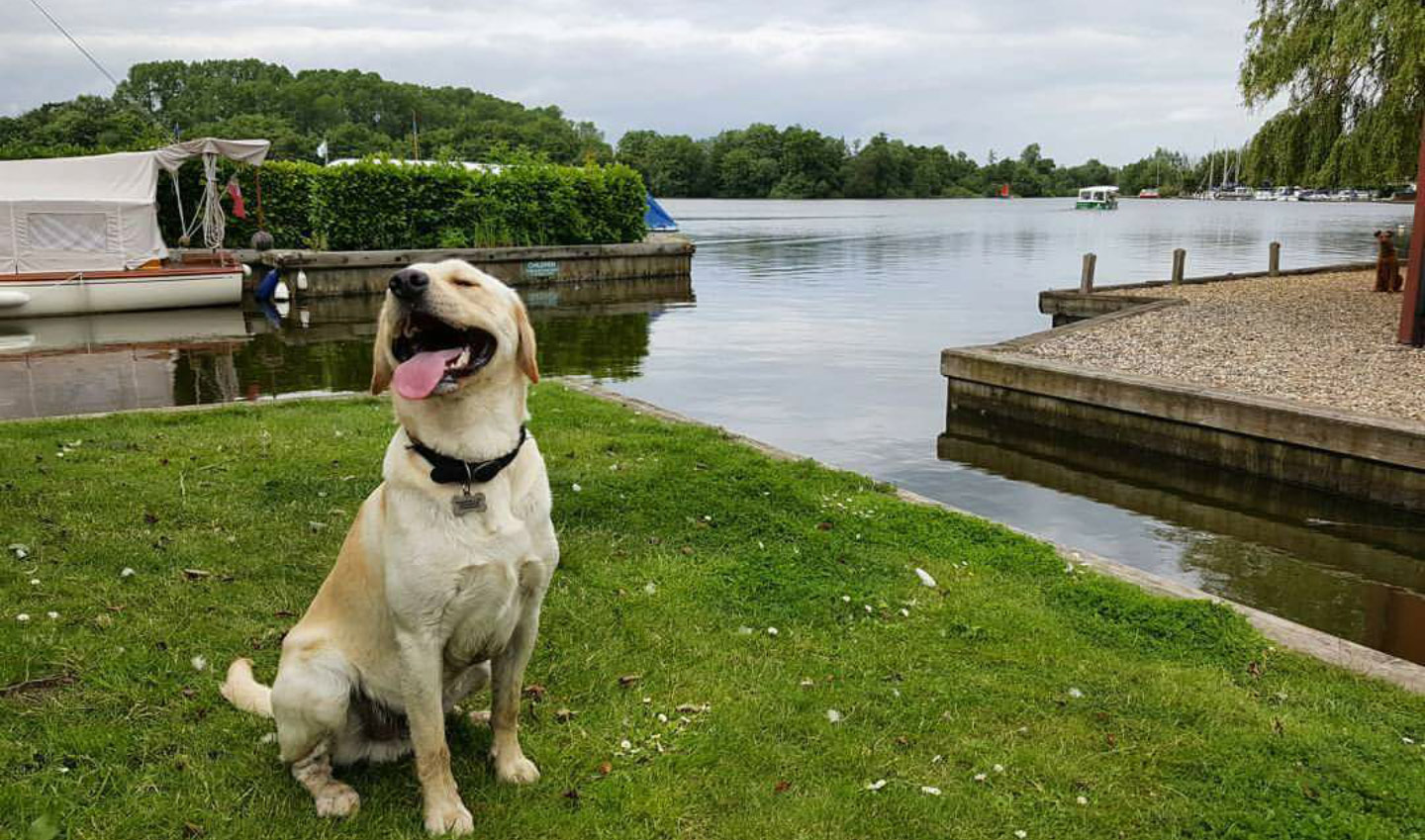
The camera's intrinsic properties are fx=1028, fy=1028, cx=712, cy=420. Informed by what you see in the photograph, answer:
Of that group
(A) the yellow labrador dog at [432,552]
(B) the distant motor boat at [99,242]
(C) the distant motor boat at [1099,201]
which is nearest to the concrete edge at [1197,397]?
(A) the yellow labrador dog at [432,552]

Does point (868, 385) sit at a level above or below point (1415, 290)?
below

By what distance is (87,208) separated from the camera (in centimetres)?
2531

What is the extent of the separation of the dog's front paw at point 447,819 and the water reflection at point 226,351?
12.4 meters

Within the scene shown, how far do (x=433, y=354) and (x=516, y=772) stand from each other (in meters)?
1.78

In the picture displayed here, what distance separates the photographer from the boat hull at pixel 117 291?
77.4ft

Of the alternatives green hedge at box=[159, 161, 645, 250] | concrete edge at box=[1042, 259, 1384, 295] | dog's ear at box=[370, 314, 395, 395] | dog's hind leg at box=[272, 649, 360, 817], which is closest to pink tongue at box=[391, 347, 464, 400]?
dog's ear at box=[370, 314, 395, 395]

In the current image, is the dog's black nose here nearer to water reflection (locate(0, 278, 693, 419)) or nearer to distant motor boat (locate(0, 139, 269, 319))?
water reflection (locate(0, 278, 693, 419))

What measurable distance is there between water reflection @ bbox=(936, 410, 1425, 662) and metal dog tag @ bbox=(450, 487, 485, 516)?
22.7 feet

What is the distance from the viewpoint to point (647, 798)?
402 cm

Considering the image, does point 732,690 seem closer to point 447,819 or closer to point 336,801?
point 447,819

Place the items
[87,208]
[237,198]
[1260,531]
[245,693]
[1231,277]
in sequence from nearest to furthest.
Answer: [245,693], [1260,531], [87,208], [1231,277], [237,198]

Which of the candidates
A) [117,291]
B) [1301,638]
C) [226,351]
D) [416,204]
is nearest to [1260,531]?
[1301,638]

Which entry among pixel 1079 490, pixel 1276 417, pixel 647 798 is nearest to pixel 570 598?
pixel 647 798

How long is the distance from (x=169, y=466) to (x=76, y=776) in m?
5.07
